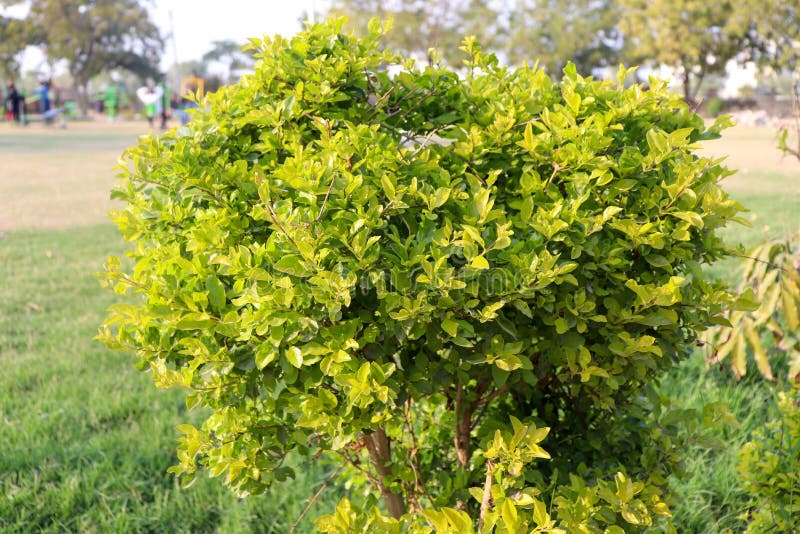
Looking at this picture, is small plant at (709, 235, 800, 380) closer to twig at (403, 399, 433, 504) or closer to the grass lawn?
twig at (403, 399, 433, 504)

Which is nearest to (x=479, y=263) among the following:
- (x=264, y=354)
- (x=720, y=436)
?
(x=264, y=354)

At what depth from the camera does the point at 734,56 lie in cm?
3766

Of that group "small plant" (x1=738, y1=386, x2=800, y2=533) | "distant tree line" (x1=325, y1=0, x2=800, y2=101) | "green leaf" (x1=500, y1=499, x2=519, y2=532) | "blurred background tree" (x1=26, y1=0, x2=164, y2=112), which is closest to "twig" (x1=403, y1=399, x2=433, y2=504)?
"green leaf" (x1=500, y1=499, x2=519, y2=532)

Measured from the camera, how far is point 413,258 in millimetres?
1323

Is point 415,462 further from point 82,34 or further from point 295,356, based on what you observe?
point 82,34

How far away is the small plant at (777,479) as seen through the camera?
6.84ft

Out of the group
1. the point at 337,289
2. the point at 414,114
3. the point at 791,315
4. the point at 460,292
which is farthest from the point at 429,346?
the point at 791,315

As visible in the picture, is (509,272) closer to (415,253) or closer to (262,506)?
(415,253)

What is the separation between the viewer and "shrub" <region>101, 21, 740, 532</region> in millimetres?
1334

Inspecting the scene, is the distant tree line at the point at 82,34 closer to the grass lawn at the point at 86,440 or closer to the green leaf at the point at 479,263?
the grass lawn at the point at 86,440

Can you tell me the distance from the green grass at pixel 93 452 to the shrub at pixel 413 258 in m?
1.19

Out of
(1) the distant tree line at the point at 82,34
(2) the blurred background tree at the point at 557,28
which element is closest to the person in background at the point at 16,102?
(1) the distant tree line at the point at 82,34

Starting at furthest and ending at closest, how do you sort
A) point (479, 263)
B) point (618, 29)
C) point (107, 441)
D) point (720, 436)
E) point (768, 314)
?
point (618, 29), point (768, 314), point (107, 441), point (720, 436), point (479, 263)

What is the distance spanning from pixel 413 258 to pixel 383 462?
0.79 metres
